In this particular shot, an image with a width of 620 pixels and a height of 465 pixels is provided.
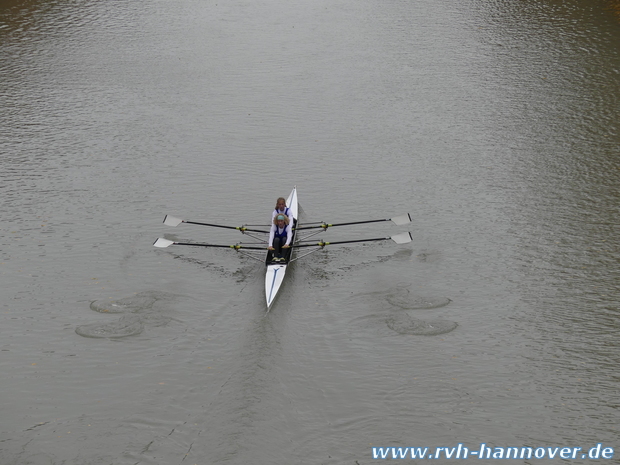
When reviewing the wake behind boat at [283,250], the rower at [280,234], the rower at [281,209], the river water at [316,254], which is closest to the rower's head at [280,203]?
the rower at [281,209]

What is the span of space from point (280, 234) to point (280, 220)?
40 centimetres

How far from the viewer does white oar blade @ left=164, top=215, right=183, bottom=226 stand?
2256 cm

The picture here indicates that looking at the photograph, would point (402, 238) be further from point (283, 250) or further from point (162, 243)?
point (162, 243)

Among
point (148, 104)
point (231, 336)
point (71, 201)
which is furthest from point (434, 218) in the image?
point (148, 104)

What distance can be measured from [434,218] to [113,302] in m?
10.2

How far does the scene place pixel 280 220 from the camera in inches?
831

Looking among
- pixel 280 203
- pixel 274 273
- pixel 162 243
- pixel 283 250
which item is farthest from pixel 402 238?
pixel 162 243

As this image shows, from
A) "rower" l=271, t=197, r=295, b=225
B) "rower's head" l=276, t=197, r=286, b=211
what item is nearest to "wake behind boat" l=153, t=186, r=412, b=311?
"rower" l=271, t=197, r=295, b=225

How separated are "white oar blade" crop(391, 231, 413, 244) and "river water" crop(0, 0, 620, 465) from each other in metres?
0.43

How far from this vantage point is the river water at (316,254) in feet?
50.9

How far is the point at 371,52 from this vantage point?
40.6 m

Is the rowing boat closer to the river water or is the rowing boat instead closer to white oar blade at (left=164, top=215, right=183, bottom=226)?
the river water

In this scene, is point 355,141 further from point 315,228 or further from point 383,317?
point 383,317

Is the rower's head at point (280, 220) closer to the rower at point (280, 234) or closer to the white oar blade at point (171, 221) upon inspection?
the rower at point (280, 234)
